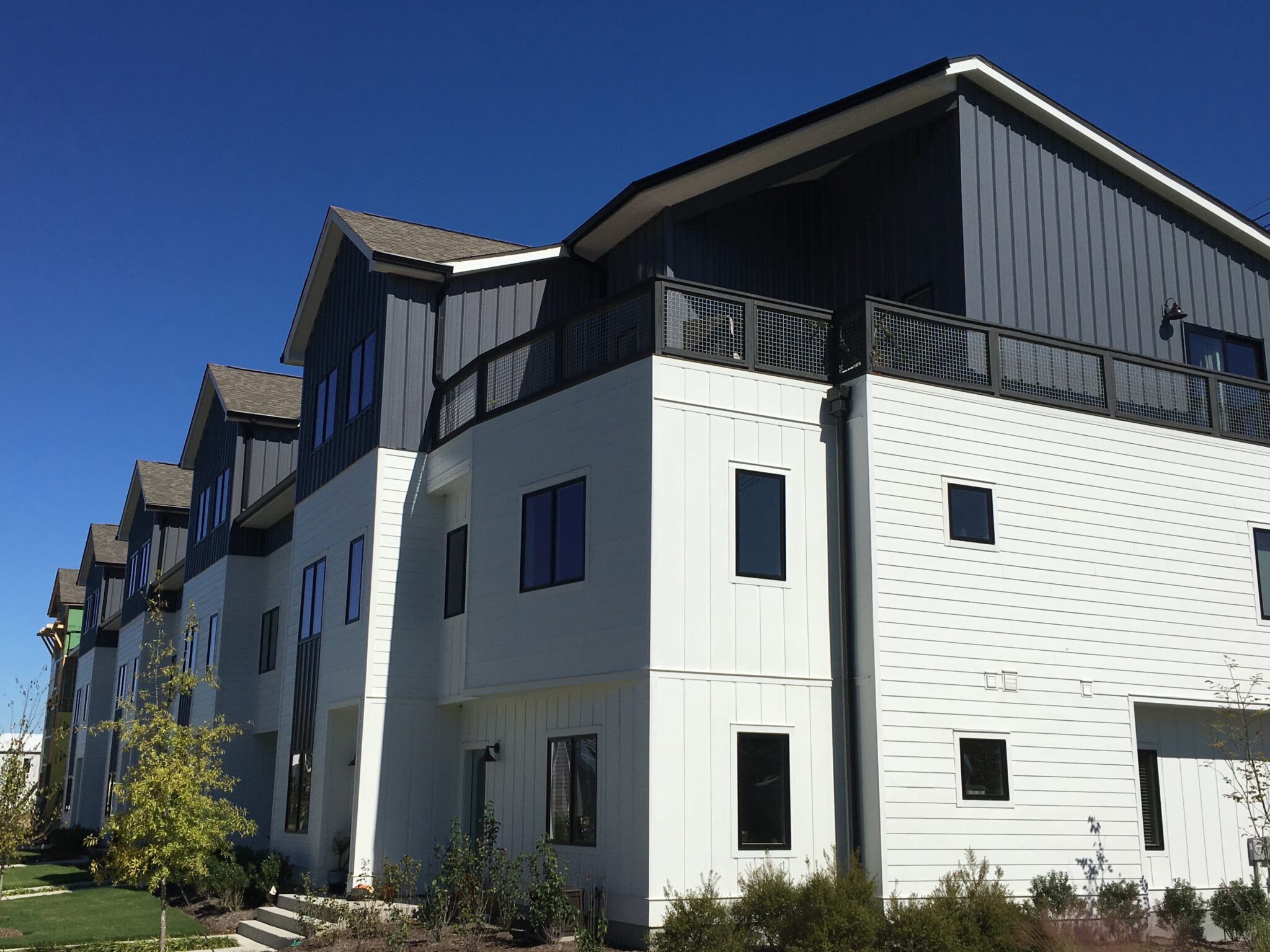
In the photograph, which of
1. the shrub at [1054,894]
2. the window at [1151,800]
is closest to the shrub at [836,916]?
the shrub at [1054,894]

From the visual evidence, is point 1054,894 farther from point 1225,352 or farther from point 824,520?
point 1225,352

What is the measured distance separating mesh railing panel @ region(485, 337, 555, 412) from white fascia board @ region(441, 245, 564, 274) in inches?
118

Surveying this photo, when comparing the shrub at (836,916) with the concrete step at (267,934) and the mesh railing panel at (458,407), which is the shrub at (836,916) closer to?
the concrete step at (267,934)

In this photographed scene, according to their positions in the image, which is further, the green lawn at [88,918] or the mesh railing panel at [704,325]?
the green lawn at [88,918]

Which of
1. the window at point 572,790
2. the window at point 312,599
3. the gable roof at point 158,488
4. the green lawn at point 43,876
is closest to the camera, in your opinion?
the window at point 572,790

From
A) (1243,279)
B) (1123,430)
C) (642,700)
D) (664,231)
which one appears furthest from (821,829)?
(1243,279)

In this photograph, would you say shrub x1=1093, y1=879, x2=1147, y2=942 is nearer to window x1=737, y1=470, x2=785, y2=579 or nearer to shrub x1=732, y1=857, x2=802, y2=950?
shrub x1=732, y1=857, x2=802, y2=950

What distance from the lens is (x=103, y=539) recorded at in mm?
51875

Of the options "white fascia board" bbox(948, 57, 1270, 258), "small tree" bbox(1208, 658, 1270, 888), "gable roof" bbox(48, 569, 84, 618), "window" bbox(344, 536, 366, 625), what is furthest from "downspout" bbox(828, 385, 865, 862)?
"gable roof" bbox(48, 569, 84, 618)

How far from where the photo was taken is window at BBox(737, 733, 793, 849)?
1391cm

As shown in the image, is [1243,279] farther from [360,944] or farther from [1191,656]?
[360,944]

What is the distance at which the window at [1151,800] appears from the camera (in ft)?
52.1

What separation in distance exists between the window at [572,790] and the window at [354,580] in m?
→ 5.54

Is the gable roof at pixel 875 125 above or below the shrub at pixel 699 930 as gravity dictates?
above
